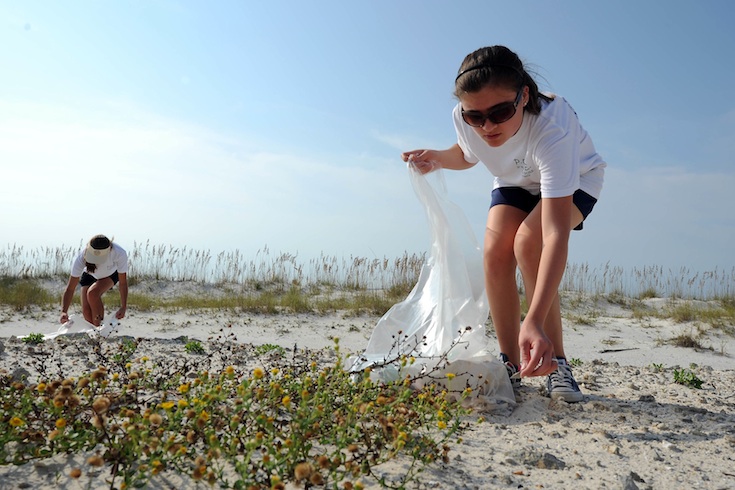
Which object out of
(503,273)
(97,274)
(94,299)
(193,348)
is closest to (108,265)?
(97,274)

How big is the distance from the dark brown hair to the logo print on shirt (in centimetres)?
38

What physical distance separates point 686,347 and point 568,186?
207 inches

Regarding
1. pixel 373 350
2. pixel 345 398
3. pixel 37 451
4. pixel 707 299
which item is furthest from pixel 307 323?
pixel 707 299

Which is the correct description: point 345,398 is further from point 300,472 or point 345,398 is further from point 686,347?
point 686,347

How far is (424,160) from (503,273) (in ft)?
2.92

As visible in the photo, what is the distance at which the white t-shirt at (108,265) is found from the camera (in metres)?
6.84

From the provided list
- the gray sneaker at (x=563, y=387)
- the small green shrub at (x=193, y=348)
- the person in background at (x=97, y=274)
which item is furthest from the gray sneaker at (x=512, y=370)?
the person in background at (x=97, y=274)

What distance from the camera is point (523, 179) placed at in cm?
327

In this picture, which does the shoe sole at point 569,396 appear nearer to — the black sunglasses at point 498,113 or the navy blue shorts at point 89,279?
the black sunglasses at point 498,113

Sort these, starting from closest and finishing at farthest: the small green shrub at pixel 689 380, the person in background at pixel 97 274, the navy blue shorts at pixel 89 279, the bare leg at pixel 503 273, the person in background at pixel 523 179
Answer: the person in background at pixel 523 179 < the bare leg at pixel 503 273 < the small green shrub at pixel 689 380 < the person in background at pixel 97 274 < the navy blue shorts at pixel 89 279

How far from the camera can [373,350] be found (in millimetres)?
3484

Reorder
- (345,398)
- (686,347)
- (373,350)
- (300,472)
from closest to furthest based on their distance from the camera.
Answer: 1. (300,472)
2. (345,398)
3. (373,350)
4. (686,347)

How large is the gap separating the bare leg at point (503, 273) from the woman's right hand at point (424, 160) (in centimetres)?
49

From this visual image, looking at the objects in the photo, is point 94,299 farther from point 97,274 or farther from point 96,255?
point 96,255
